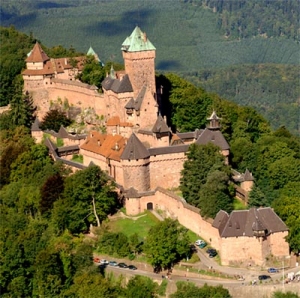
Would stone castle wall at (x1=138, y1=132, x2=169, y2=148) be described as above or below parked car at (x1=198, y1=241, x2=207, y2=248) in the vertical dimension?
above

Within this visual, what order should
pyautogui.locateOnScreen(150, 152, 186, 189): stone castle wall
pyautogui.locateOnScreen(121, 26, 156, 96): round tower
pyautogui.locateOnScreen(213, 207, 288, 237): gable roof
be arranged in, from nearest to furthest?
pyautogui.locateOnScreen(213, 207, 288, 237): gable roof < pyautogui.locateOnScreen(150, 152, 186, 189): stone castle wall < pyautogui.locateOnScreen(121, 26, 156, 96): round tower

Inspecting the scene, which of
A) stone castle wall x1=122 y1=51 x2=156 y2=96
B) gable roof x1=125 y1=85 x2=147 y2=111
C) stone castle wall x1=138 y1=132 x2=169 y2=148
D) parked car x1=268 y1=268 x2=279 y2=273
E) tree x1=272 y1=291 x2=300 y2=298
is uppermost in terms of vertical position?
stone castle wall x1=122 y1=51 x2=156 y2=96

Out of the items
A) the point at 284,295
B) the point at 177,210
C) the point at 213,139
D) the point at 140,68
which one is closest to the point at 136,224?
the point at 177,210

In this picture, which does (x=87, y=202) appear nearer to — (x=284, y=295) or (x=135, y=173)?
(x=135, y=173)

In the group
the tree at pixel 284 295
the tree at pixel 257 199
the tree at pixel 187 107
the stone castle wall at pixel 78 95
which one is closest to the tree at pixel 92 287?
the tree at pixel 284 295

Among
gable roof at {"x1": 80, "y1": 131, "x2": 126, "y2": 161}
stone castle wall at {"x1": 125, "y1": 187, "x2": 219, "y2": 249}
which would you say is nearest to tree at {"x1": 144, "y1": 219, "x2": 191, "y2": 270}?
stone castle wall at {"x1": 125, "y1": 187, "x2": 219, "y2": 249}

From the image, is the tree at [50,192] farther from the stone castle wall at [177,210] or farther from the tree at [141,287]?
the tree at [141,287]

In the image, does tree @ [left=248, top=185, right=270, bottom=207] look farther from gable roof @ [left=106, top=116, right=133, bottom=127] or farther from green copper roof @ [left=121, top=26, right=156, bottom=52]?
green copper roof @ [left=121, top=26, right=156, bottom=52]
